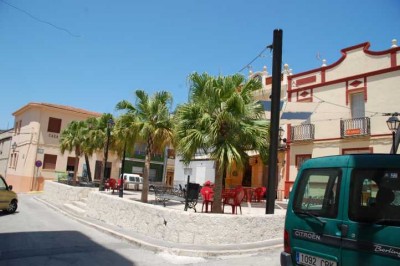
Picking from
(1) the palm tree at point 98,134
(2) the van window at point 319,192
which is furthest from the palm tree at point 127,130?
(2) the van window at point 319,192

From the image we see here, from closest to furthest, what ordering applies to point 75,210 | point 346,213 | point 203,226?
1. point 346,213
2. point 203,226
3. point 75,210

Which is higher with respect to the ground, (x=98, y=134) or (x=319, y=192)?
(x=98, y=134)

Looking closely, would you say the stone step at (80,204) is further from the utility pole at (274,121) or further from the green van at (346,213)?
the green van at (346,213)

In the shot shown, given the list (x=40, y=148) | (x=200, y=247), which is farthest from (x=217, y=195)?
(x=40, y=148)

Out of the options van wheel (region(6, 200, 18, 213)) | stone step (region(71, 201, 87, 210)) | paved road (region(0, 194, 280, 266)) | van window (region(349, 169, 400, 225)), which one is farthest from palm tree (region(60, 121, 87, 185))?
van window (region(349, 169, 400, 225))

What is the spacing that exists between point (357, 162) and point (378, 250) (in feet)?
3.38

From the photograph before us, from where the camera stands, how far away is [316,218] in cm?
460

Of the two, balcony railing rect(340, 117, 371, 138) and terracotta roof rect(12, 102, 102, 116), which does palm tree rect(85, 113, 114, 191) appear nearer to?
balcony railing rect(340, 117, 371, 138)

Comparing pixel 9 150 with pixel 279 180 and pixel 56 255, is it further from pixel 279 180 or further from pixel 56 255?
pixel 56 255

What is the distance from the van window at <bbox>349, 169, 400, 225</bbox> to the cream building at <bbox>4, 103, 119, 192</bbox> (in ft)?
124

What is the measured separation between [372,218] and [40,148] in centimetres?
4072

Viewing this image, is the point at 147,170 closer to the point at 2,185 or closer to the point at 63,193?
the point at 2,185

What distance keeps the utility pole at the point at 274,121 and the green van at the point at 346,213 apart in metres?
4.83

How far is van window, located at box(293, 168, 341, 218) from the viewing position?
447 centimetres
